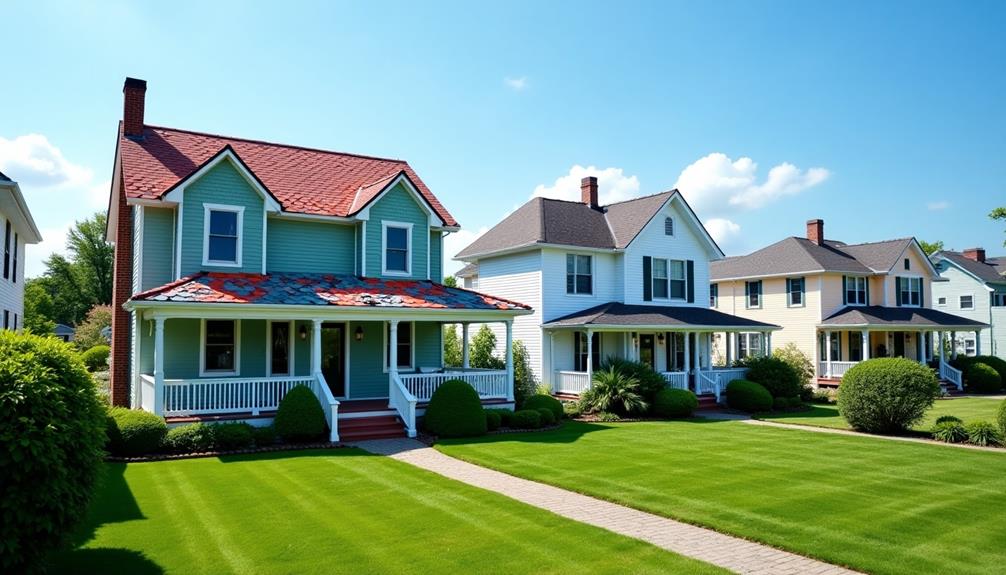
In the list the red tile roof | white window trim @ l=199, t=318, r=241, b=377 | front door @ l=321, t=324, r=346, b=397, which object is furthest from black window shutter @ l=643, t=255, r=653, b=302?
white window trim @ l=199, t=318, r=241, b=377

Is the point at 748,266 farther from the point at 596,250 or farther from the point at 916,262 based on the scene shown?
the point at 596,250

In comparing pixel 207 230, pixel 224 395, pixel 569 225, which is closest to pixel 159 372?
pixel 224 395

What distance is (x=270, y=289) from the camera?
18.5m

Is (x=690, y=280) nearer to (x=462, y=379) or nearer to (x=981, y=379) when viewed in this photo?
(x=462, y=379)

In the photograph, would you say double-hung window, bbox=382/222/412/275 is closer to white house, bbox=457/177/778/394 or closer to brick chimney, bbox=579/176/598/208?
white house, bbox=457/177/778/394

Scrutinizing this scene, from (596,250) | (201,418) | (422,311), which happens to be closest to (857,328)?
(596,250)

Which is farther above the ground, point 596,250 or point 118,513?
point 596,250

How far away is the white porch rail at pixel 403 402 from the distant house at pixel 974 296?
43492 millimetres

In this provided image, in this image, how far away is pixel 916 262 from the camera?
40844mm

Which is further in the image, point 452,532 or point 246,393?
point 246,393

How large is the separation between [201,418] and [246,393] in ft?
4.33

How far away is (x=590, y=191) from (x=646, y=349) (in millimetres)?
8418

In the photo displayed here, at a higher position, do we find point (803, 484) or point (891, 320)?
point (891, 320)

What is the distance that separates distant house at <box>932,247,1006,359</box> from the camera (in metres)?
48.0
